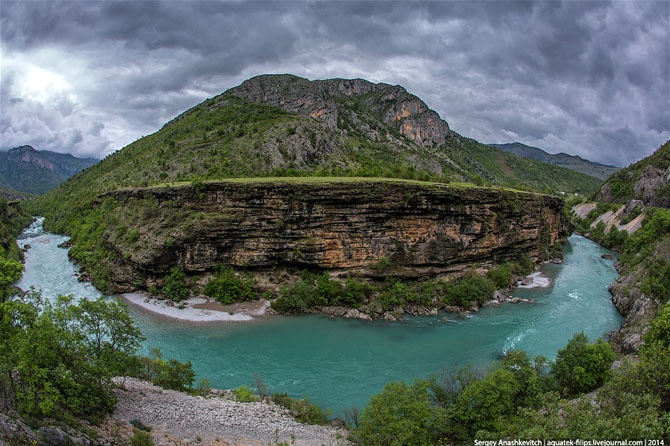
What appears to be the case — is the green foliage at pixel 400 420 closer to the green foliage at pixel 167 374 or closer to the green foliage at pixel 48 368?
the green foliage at pixel 167 374

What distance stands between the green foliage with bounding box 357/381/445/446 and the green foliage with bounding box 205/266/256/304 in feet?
71.1

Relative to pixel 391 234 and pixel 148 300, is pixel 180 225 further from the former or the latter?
pixel 391 234

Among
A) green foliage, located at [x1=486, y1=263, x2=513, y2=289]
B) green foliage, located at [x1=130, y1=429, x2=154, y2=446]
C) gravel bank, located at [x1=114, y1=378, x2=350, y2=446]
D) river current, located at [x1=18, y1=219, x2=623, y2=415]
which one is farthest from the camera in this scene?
green foliage, located at [x1=486, y1=263, x2=513, y2=289]

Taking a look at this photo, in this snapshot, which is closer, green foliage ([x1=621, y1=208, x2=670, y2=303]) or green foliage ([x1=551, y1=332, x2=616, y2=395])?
green foliage ([x1=551, y1=332, x2=616, y2=395])

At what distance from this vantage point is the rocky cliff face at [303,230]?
35.9 meters

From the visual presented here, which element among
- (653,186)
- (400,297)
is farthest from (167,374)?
(653,186)

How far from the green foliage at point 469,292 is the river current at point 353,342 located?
147 centimetres

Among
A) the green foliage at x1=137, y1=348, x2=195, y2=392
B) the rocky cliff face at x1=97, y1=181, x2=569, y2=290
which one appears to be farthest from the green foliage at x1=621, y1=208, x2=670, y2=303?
the green foliage at x1=137, y1=348, x2=195, y2=392

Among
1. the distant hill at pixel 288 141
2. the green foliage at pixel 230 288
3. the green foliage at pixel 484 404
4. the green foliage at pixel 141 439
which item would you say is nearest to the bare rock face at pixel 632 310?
the green foliage at pixel 484 404

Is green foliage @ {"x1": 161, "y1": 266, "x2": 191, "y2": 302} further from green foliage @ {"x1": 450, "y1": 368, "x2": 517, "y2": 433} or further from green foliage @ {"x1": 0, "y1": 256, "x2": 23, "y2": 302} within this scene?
green foliage @ {"x1": 450, "y1": 368, "x2": 517, "y2": 433}

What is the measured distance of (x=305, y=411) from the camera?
17953 mm

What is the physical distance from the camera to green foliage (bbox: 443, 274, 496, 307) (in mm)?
34366

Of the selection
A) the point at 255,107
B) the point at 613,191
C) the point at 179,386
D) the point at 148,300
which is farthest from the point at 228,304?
the point at 613,191

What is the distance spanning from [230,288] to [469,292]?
75.3ft
